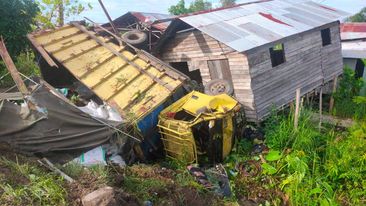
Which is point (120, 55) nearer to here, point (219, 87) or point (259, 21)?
point (219, 87)

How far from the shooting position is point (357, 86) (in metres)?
14.6

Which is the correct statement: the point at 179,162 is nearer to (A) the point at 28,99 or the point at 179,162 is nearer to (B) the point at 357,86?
(A) the point at 28,99

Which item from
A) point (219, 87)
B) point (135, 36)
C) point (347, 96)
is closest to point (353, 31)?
point (347, 96)

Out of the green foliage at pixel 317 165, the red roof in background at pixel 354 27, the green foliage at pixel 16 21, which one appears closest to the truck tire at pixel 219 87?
the green foliage at pixel 317 165

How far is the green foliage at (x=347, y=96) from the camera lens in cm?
1377

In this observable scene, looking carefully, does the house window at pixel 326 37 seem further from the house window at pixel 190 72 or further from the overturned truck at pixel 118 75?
the overturned truck at pixel 118 75

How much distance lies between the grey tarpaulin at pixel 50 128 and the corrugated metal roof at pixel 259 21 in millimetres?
4442

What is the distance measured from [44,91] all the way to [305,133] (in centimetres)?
634

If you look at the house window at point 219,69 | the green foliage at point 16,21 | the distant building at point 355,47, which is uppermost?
the green foliage at point 16,21

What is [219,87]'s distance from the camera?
10.6m

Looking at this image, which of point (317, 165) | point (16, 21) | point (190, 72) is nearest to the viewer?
point (317, 165)

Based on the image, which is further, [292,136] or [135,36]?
[135,36]

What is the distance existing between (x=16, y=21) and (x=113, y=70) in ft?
13.6

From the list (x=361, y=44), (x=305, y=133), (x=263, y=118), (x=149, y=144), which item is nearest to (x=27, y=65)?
(x=149, y=144)
